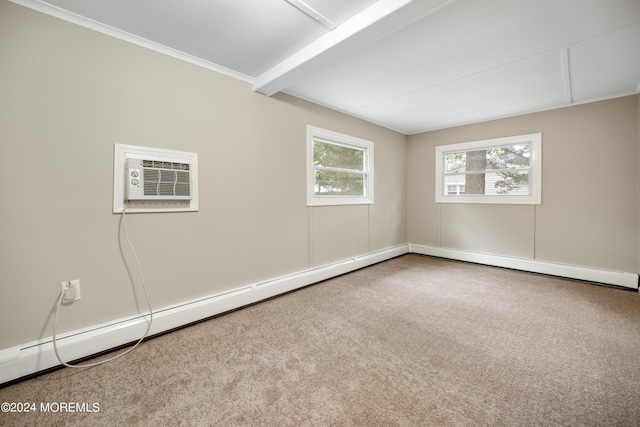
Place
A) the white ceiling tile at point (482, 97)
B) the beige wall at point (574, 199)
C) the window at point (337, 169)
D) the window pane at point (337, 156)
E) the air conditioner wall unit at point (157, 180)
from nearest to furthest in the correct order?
the air conditioner wall unit at point (157, 180) < the white ceiling tile at point (482, 97) < the beige wall at point (574, 199) < the window at point (337, 169) < the window pane at point (337, 156)

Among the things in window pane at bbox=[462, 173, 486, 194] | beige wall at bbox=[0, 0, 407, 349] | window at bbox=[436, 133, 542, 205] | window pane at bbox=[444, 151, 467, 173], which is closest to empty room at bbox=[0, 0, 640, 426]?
beige wall at bbox=[0, 0, 407, 349]

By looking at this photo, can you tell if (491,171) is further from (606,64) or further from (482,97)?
(606,64)

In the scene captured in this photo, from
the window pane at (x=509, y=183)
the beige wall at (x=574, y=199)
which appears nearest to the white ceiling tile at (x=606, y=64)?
the beige wall at (x=574, y=199)

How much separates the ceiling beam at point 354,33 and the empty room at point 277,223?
20 mm

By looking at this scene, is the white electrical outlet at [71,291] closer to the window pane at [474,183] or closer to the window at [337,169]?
the window at [337,169]

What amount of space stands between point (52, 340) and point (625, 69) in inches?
204

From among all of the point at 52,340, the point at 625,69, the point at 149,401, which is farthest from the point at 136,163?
the point at 625,69

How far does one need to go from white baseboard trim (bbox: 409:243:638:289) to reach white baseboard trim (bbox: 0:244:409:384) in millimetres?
2668

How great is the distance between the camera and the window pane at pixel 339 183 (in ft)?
11.7

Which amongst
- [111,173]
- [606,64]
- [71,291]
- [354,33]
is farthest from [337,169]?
[71,291]

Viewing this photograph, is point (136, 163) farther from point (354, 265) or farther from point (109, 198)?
point (354, 265)

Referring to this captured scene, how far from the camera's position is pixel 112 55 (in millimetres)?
1921

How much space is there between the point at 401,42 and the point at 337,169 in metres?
1.89

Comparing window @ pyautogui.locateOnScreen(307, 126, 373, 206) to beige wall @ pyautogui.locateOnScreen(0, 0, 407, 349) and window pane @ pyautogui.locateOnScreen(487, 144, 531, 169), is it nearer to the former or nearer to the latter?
beige wall @ pyautogui.locateOnScreen(0, 0, 407, 349)
